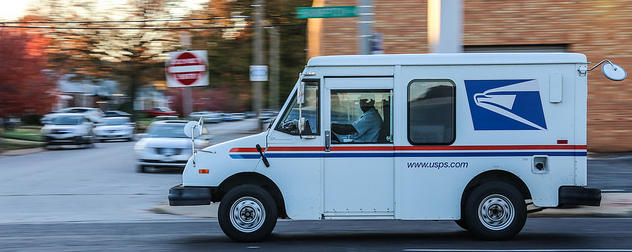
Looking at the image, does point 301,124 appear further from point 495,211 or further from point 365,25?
point 365,25

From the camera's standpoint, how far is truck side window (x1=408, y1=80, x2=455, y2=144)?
859 centimetres

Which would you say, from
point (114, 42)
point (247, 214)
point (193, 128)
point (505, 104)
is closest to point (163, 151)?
point (193, 128)

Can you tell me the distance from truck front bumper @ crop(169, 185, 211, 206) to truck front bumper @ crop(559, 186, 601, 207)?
173 inches

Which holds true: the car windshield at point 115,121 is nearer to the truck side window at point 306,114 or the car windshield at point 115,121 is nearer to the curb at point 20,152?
the curb at point 20,152

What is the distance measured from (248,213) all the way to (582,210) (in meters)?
6.27

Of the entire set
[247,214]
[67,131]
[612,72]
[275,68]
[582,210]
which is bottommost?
[582,210]

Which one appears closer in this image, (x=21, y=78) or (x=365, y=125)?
(x=365, y=125)

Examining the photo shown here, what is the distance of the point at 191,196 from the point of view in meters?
8.62

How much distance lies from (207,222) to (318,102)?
3655mm

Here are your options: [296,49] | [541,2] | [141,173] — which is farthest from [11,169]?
[296,49]

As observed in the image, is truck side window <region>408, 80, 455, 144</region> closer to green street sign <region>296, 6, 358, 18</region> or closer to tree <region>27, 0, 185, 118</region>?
green street sign <region>296, 6, 358, 18</region>

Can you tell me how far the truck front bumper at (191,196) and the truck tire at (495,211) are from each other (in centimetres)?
323

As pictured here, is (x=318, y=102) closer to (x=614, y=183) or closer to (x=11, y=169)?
(x=614, y=183)

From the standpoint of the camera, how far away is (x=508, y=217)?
8.56 meters
